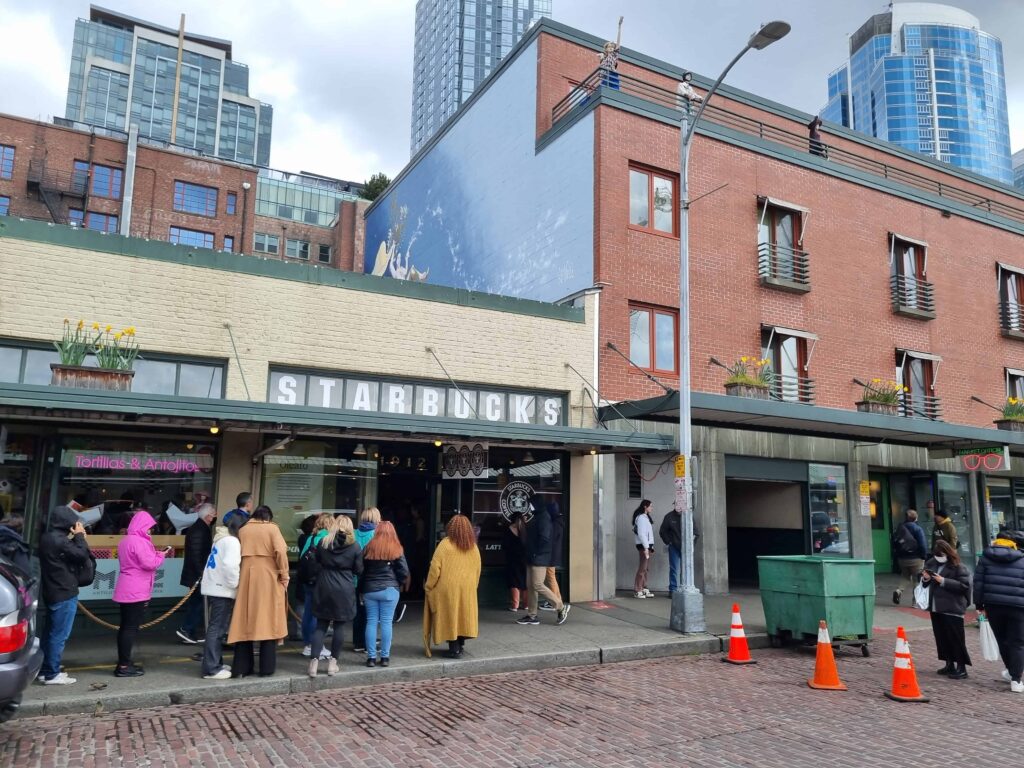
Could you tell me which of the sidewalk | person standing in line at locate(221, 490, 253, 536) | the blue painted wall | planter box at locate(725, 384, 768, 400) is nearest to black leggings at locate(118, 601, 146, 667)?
the sidewalk

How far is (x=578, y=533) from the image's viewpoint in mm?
14430

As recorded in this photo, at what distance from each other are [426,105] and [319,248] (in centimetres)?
9864

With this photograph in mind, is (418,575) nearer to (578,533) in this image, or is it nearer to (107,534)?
(578,533)

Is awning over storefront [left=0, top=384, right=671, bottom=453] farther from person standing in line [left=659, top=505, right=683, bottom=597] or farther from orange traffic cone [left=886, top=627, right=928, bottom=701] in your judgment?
orange traffic cone [left=886, top=627, right=928, bottom=701]

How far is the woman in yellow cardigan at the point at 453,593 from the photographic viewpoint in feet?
31.1

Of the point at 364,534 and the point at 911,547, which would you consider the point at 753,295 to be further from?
the point at 364,534

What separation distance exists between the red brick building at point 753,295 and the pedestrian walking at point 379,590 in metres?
5.75

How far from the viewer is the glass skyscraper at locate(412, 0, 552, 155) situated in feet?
484

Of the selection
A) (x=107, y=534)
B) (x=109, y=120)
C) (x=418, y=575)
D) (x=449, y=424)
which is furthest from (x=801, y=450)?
(x=109, y=120)

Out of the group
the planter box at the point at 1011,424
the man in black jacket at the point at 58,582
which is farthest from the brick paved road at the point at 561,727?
the planter box at the point at 1011,424

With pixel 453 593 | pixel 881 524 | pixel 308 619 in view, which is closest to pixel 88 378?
pixel 308 619

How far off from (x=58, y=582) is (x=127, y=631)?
0.88 m

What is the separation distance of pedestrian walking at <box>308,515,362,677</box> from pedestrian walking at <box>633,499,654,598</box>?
731cm

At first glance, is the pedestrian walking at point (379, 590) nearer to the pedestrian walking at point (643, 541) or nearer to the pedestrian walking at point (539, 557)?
the pedestrian walking at point (539, 557)
